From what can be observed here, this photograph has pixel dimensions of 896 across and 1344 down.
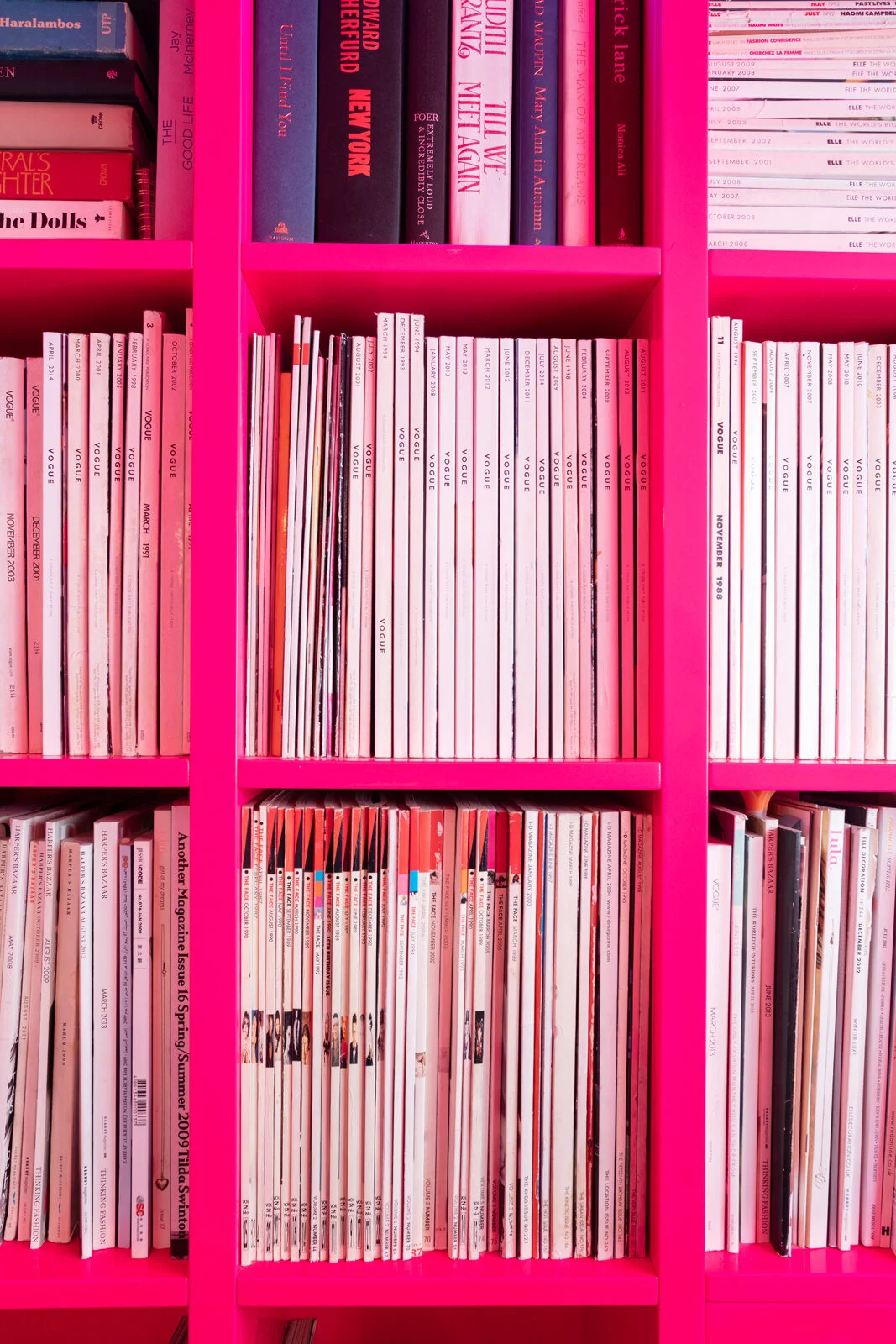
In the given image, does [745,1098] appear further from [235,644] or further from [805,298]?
[805,298]

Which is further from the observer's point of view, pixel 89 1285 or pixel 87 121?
pixel 87 121

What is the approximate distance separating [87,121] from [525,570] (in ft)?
2.18

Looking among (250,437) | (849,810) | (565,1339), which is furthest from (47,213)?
(565,1339)

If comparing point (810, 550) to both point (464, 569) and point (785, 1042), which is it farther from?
point (785, 1042)

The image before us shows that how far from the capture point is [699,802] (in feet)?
2.50

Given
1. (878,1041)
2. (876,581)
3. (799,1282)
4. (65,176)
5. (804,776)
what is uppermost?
(65,176)

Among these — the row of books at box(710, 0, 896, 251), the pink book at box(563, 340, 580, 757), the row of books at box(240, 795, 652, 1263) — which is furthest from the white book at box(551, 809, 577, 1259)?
the row of books at box(710, 0, 896, 251)

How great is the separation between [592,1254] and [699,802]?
0.46 meters

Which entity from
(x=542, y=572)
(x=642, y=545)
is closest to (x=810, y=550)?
(x=642, y=545)

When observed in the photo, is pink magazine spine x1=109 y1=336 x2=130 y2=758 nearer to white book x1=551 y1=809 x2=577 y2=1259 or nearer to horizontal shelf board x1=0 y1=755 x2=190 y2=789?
horizontal shelf board x1=0 y1=755 x2=190 y2=789

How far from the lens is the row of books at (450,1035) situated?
780 mm

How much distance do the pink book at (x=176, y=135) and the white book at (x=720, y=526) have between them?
0.56 m

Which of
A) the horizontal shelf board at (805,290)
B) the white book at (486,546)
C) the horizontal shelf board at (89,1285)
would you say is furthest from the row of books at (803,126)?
the horizontal shelf board at (89,1285)

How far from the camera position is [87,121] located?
837 millimetres
